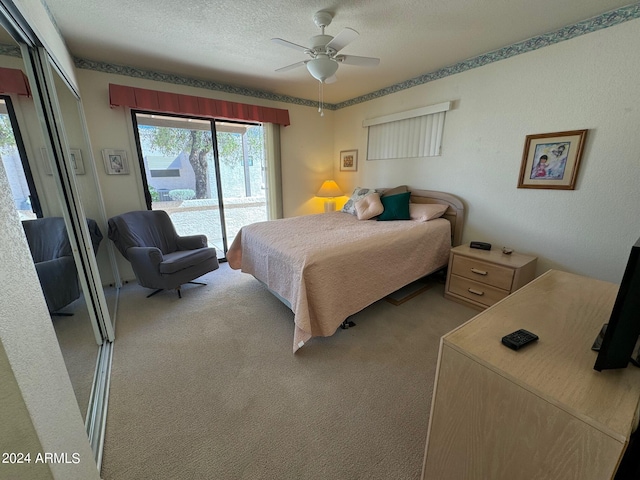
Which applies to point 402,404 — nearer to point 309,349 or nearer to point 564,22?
point 309,349

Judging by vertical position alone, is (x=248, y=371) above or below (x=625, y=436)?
below

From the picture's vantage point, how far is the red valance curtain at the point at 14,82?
1.22 meters

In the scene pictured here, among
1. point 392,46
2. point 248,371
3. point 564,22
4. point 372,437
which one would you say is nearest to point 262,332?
point 248,371

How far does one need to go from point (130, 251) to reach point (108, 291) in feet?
2.35

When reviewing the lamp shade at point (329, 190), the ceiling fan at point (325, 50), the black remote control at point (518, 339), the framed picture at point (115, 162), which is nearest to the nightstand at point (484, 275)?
the black remote control at point (518, 339)

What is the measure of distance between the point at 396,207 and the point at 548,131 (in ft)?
5.19

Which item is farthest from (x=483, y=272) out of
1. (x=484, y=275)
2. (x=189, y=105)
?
(x=189, y=105)

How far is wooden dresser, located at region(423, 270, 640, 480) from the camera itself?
2.05 feet

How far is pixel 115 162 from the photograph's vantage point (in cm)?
298

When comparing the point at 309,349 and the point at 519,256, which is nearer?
the point at 309,349

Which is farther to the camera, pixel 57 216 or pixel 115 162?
pixel 115 162

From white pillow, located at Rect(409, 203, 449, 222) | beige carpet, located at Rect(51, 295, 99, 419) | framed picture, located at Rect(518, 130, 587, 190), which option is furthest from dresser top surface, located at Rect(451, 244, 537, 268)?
beige carpet, located at Rect(51, 295, 99, 419)

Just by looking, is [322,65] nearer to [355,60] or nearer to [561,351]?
[355,60]

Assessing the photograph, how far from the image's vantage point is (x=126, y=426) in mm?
1417
